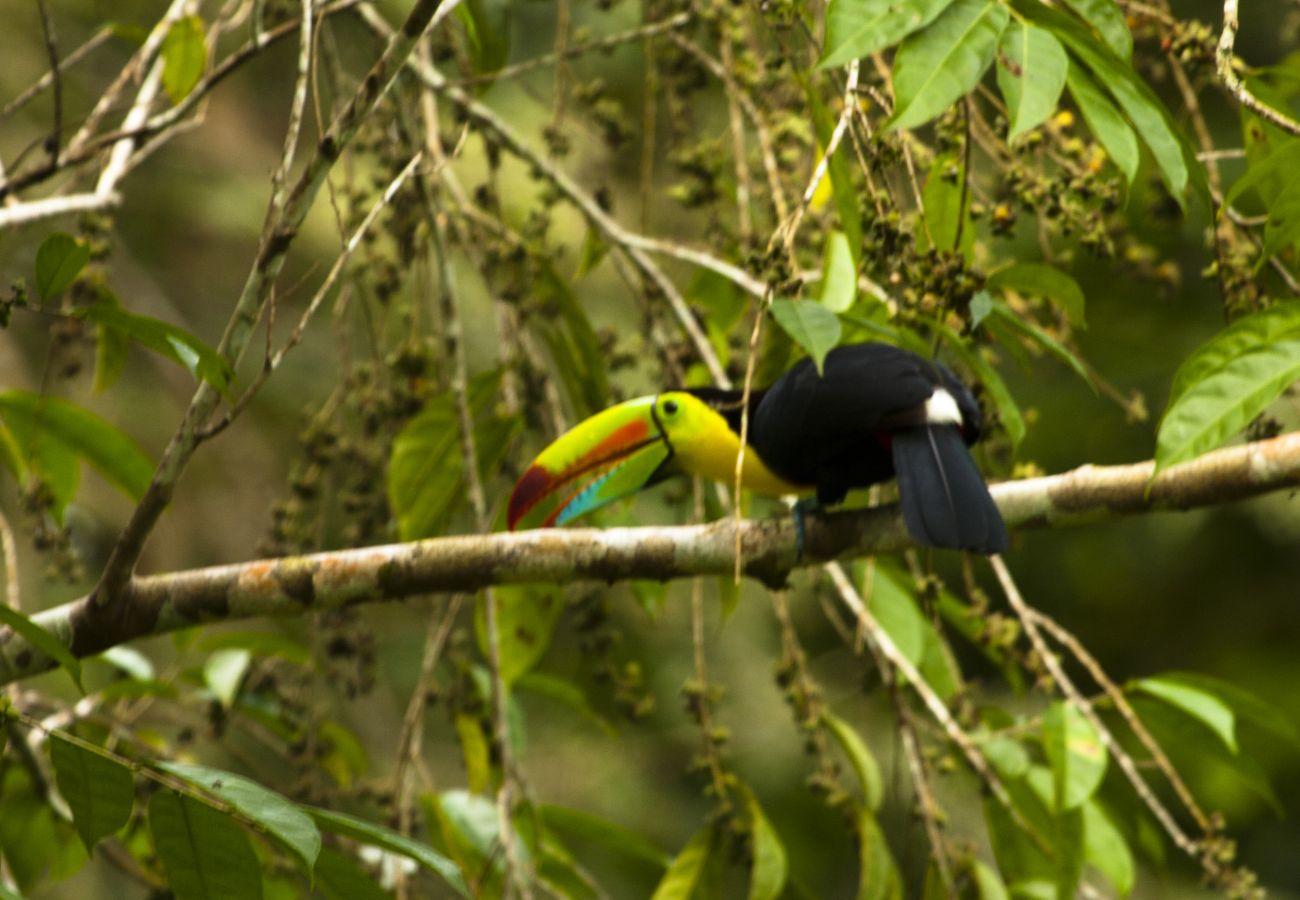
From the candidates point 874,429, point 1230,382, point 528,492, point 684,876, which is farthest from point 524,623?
point 1230,382

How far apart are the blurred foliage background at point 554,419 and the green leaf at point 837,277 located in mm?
44

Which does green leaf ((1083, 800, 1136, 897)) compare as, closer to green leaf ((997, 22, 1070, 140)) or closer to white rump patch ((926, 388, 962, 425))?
white rump patch ((926, 388, 962, 425))

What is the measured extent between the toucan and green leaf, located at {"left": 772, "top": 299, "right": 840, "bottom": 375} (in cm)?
42

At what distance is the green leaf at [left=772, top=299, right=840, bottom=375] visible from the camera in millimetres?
1879

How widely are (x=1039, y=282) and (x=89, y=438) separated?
5.70 ft

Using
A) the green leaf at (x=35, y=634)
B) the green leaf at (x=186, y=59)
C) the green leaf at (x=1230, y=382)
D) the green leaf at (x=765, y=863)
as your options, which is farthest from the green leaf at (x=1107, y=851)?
the green leaf at (x=186, y=59)

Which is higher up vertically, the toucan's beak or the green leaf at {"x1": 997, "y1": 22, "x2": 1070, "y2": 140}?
the green leaf at {"x1": 997, "y1": 22, "x2": 1070, "y2": 140}

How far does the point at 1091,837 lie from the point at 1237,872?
1.15 feet

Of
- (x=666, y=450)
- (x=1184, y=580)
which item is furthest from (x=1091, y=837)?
(x=1184, y=580)

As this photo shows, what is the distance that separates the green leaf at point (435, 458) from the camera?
113 inches

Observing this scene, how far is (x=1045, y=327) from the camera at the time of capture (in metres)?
2.95

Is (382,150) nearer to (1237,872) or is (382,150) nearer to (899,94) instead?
(899,94)

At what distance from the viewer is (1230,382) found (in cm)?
183

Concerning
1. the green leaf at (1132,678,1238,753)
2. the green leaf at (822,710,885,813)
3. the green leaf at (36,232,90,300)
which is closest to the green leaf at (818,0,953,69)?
the green leaf at (36,232,90,300)
